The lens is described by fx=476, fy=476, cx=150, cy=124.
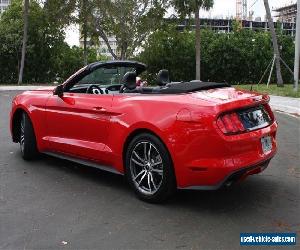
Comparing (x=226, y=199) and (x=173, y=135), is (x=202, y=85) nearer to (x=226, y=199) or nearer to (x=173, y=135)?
(x=173, y=135)

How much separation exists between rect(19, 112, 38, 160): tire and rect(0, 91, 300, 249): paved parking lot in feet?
1.59

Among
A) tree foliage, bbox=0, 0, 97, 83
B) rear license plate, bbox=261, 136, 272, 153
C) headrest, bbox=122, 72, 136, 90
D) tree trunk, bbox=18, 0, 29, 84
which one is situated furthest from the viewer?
tree foliage, bbox=0, 0, 97, 83

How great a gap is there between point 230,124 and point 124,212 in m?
1.38

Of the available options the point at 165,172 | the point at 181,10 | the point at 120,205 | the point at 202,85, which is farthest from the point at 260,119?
the point at 181,10

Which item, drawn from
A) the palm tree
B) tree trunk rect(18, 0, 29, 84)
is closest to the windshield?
the palm tree

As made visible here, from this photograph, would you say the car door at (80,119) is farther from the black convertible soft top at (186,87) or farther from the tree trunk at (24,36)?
the tree trunk at (24,36)

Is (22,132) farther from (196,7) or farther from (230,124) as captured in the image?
(196,7)

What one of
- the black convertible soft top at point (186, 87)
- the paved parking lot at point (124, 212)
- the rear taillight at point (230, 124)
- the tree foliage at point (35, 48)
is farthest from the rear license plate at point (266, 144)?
the tree foliage at point (35, 48)

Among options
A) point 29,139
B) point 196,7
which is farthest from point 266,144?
point 196,7

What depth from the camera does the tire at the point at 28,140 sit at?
6.92 metres

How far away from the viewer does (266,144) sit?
16.6 ft

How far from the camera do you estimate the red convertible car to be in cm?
458

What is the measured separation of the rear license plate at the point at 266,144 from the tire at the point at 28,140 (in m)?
3.46

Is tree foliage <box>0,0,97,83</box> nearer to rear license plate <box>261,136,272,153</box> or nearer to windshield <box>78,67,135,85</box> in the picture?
windshield <box>78,67,135,85</box>
